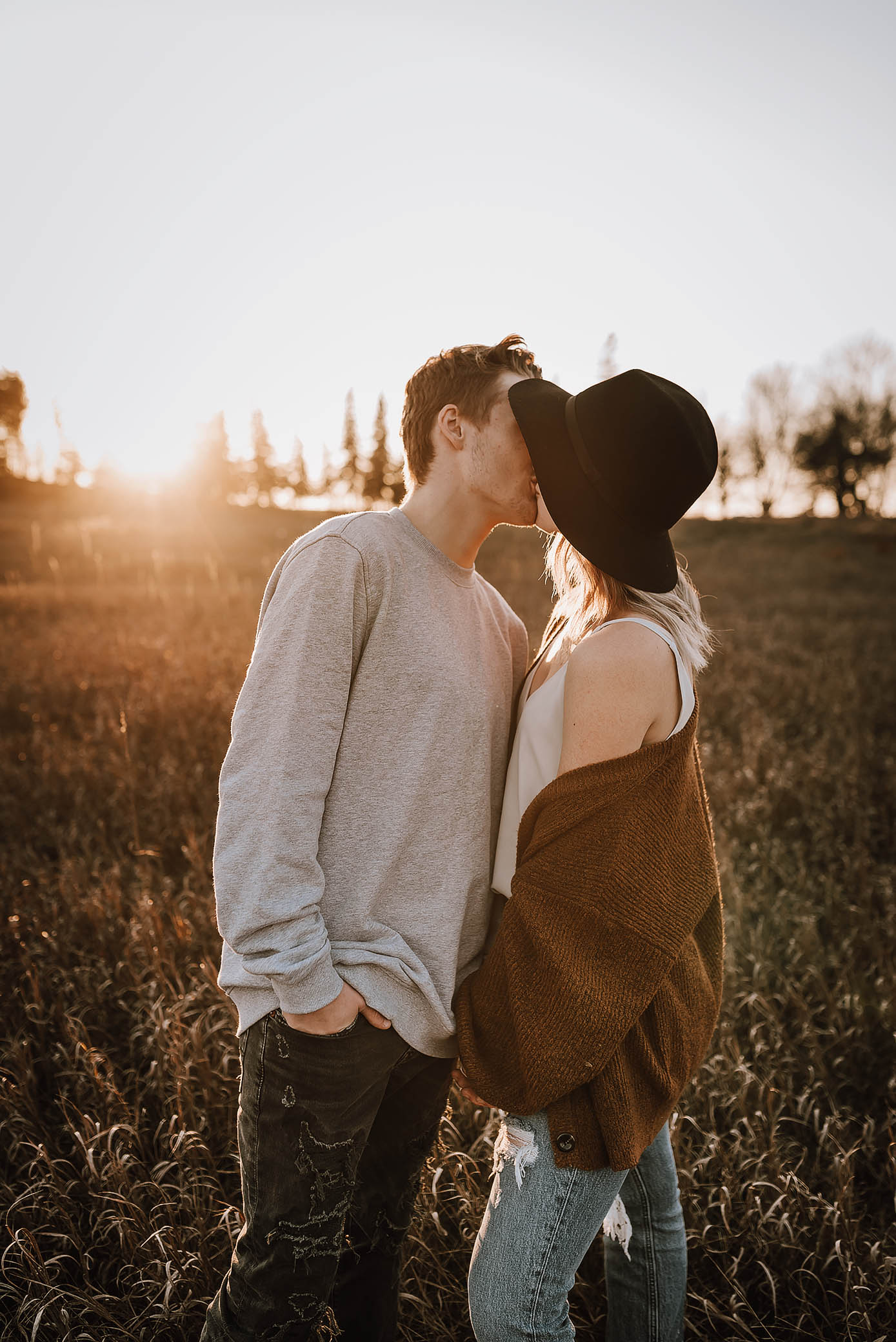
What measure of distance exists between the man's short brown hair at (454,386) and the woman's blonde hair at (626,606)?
41 cm

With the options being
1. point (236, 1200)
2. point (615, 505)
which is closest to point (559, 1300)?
point (236, 1200)

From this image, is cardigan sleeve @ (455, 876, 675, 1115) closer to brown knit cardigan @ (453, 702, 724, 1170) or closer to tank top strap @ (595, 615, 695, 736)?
brown knit cardigan @ (453, 702, 724, 1170)

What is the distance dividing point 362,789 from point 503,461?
35.2 inches

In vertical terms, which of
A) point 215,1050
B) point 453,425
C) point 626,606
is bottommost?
point 215,1050

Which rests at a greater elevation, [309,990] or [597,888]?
[597,888]

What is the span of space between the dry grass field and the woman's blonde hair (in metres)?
0.44

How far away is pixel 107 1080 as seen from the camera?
9.27 feet

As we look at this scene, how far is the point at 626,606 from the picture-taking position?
170 centimetres

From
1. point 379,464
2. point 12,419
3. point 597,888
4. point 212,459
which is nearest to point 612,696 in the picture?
point 597,888

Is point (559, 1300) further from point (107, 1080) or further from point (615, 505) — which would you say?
point (107, 1080)

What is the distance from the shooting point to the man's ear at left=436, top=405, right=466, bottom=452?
179 centimetres

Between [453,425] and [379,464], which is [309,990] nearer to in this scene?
[453,425]

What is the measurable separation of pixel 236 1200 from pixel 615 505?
2.67m

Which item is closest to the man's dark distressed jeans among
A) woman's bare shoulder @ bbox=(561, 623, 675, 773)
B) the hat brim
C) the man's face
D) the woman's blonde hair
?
woman's bare shoulder @ bbox=(561, 623, 675, 773)
